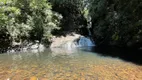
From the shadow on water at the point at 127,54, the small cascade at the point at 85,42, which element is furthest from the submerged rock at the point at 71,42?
the shadow on water at the point at 127,54

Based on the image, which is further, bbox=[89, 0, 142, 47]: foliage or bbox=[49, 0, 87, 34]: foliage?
bbox=[49, 0, 87, 34]: foliage

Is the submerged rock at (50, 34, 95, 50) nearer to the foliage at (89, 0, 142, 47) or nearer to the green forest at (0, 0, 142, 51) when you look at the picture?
the green forest at (0, 0, 142, 51)

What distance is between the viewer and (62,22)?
27.9m

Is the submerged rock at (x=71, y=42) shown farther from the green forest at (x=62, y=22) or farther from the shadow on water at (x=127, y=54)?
the shadow on water at (x=127, y=54)

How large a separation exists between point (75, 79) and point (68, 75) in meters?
0.77

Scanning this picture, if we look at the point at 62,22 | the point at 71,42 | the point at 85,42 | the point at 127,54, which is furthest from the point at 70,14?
the point at 127,54

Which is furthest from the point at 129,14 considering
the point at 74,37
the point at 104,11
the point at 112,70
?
the point at 112,70

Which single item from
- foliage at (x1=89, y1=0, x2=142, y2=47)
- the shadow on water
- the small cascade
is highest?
foliage at (x1=89, y1=0, x2=142, y2=47)

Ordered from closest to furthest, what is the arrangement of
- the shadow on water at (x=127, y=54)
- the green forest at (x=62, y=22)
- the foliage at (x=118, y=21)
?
the shadow on water at (x=127, y=54) < the foliage at (x=118, y=21) < the green forest at (x=62, y=22)

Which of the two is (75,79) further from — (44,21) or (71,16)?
(71,16)

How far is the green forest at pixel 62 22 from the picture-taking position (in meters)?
17.8

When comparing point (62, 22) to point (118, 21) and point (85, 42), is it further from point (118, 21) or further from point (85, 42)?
point (118, 21)

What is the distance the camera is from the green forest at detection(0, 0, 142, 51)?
17.8 meters

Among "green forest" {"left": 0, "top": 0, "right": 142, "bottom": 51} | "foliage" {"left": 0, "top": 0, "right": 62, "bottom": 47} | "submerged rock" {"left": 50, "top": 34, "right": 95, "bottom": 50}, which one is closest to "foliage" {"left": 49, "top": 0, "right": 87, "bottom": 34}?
"green forest" {"left": 0, "top": 0, "right": 142, "bottom": 51}
